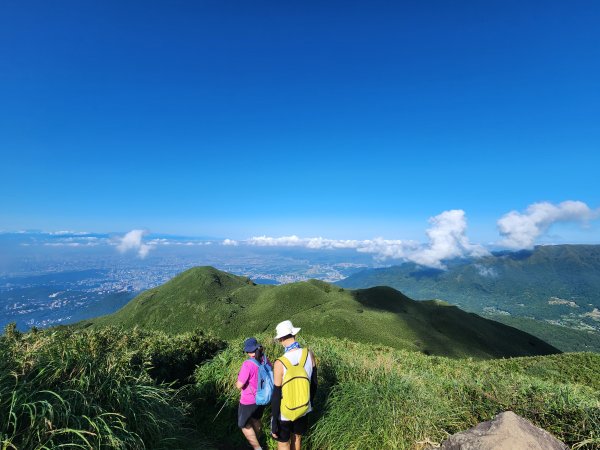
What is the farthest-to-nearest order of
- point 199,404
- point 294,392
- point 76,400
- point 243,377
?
point 199,404 < point 243,377 < point 294,392 < point 76,400

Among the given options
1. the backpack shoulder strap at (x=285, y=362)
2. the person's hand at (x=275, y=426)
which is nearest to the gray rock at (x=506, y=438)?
the backpack shoulder strap at (x=285, y=362)

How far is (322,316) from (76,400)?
79366 mm

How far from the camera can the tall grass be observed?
15.1 ft

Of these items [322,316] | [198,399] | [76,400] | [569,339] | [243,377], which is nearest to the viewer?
[76,400]

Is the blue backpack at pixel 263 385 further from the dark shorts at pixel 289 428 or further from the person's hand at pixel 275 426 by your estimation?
the dark shorts at pixel 289 428

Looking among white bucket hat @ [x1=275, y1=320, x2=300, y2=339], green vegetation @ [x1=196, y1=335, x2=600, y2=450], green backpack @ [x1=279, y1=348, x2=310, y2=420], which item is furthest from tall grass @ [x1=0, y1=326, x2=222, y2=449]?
green vegetation @ [x1=196, y1=335, x2=600, y2=450]

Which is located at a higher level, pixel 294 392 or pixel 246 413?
pixel 294 392

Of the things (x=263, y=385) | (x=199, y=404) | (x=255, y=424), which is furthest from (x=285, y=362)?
(x=199, y=404)

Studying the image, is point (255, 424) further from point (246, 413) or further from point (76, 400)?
point (76, 400)

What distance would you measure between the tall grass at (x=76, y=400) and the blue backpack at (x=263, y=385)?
1.73m

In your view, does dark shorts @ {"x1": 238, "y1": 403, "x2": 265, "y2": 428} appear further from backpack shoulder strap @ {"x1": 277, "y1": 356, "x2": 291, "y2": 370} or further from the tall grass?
backpack shoulder strap @ {"x1": 277, "y1": 356, "x2": 291, "y2": 370}

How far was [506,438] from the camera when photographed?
4.73m

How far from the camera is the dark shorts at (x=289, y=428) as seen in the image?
658 centimetres

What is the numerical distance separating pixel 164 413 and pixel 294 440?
279 centimetres
